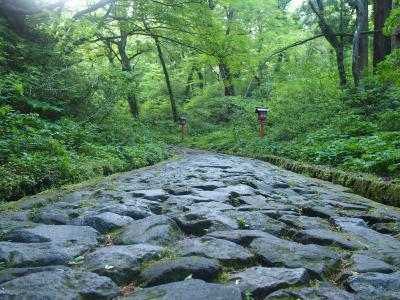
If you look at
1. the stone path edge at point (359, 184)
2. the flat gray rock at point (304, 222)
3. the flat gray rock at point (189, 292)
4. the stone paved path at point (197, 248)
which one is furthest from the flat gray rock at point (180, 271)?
the stone path edge at point (359, 184)

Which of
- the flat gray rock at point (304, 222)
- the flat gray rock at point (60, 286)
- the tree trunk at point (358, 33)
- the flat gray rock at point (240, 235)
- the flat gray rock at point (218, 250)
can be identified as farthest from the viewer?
the tree trunk at point (358, 33)

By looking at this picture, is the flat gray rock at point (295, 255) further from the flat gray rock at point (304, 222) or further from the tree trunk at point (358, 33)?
the tree trunk at point (358, 33)

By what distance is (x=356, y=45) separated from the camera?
12477 mm

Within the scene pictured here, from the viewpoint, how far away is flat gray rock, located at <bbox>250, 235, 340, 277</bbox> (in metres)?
2.23

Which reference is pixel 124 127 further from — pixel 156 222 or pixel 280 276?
pixel 280 276

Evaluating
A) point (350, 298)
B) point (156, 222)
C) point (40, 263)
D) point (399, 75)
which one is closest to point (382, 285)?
point (350, 298)

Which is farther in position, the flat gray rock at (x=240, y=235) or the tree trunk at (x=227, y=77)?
the tree trunk at (x=227, y=77)

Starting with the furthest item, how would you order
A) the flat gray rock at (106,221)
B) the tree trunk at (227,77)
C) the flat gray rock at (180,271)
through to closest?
the tree trunk at (227,77), the flat gray rock at (106,221), the flat gray rock at (180,271)

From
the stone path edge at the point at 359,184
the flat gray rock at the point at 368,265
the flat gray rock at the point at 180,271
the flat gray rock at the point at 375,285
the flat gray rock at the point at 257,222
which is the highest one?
the flat gray rock at the point at 180,271

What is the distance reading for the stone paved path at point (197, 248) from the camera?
189cm

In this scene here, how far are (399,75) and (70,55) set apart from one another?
9443 mm

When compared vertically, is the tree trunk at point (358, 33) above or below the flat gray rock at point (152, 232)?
above

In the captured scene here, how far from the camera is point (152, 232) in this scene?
9.32 feet

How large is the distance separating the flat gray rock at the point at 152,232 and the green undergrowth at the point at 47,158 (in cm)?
204
